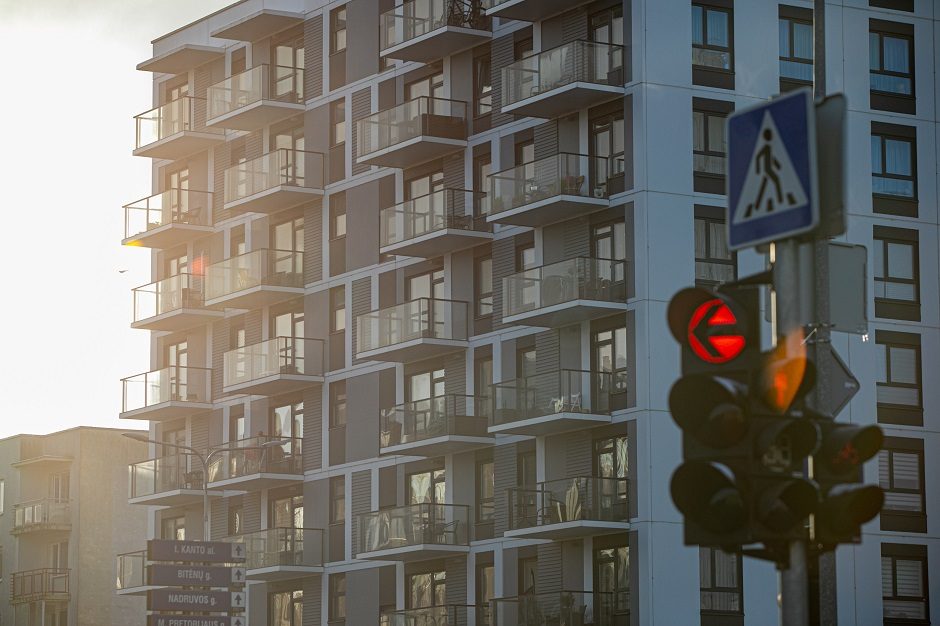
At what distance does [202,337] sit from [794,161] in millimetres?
53817

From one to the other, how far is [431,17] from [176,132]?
14286mm

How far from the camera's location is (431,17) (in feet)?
164

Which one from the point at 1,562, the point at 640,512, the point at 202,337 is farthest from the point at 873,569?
the point at 1,562

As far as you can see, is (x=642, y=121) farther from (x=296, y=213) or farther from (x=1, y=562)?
(x=1, y=562)

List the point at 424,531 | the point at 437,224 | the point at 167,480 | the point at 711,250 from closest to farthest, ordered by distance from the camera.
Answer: the point at 711,250 → the point at 424,531 → the point at 437,224 → the point at 167,480

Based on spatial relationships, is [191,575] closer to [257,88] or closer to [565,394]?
[565,394]

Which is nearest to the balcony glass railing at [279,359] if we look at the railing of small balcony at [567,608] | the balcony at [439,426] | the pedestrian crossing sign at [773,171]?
the balcony at [439,426]

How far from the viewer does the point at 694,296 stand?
9336mm

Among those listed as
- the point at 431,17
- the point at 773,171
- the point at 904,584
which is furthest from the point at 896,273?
the point at 773,171

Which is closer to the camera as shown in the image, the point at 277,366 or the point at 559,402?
Result: the point at 559,402

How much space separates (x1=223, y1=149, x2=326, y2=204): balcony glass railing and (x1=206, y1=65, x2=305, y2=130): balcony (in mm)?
1418

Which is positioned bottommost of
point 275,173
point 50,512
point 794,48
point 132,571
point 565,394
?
point 132,571

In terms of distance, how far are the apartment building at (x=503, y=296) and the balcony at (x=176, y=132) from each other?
32 centimetres

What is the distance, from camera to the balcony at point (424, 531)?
48.8 metres
